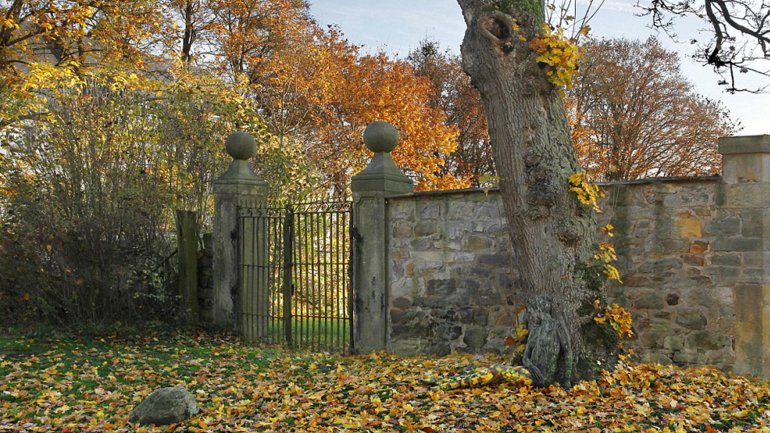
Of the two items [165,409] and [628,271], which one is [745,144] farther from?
[165,409]

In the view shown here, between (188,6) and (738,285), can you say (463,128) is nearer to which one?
(188,6)

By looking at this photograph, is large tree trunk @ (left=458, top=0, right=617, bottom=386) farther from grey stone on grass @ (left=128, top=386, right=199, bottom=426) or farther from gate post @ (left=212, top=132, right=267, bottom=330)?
gate post @ (left=212, top=132, right=267, bottom=330)

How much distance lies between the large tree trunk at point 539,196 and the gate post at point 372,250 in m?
2.53

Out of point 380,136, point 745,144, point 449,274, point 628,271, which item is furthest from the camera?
point 380,136

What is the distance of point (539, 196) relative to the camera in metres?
6.12

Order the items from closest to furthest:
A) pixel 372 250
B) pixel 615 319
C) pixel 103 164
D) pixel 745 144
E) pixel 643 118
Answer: pixel 615 319 → pixel 745 144 → pixel 372 250 → pixel 103 164 → pixel 643 118

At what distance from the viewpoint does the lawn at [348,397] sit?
205 inches

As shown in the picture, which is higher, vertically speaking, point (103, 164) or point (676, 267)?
point (103, 164)

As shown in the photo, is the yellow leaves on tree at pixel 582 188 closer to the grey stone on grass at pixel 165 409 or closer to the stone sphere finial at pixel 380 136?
the stone sphere finial at pixel 380 136

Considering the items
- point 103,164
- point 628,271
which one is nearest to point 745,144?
point 628,271

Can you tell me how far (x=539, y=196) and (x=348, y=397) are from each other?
88.5 inches

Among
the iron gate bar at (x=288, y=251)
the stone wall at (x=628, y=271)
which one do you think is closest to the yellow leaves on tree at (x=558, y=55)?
the stone wall at (x=628, y=271)

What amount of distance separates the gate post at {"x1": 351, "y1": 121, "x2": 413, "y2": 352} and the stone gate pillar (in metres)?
3.59

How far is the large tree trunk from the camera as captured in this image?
20.1ft
